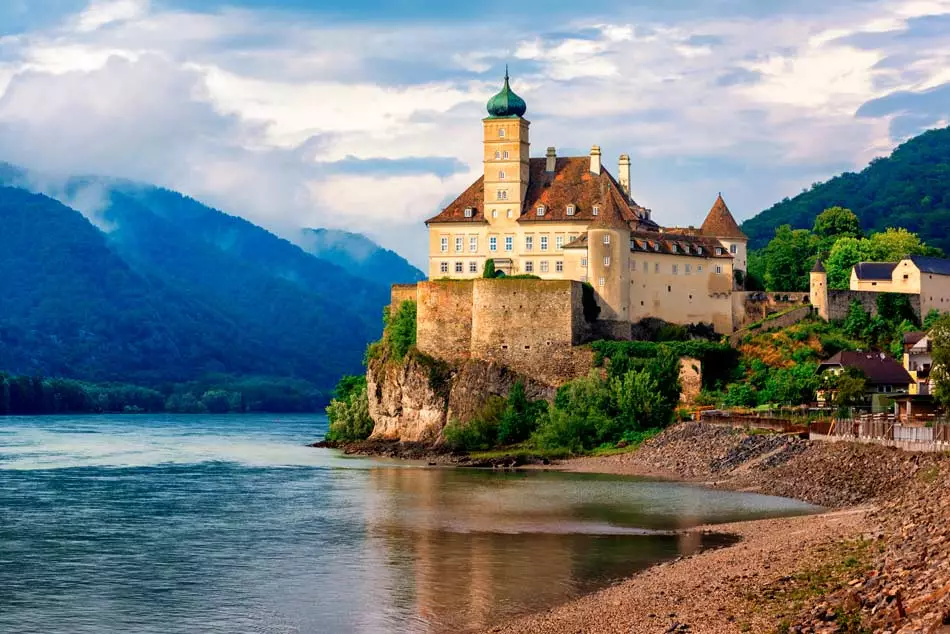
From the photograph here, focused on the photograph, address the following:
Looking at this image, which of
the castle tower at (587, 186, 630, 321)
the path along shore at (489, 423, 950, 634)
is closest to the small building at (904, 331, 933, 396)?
the castle tower at (587, 186, 630, 321)

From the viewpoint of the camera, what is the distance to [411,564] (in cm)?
3641

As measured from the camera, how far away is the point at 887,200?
542 ft

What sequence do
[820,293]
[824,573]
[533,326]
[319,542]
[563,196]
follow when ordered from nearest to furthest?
1. [824,573]
2. [319,542]
3. [533,326]
4. [820,293]
5. [563,196]

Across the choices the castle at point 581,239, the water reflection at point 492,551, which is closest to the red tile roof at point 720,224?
the castle at point 581,239

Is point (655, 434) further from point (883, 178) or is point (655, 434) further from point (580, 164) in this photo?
point (883, 178)

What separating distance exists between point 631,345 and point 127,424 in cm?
6424

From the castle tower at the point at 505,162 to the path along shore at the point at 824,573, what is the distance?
3099 cm

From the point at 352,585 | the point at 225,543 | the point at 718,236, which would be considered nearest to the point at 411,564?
the point at 352,585

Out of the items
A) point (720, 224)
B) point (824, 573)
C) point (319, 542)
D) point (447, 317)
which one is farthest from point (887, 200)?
point (824, 573)

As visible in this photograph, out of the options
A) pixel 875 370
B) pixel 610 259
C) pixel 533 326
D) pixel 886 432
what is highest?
pixel 610 259

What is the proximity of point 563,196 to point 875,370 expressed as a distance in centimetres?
2033

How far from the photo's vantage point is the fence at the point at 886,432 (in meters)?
45.7

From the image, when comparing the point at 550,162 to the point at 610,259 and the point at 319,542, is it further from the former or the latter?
the point at 319,542

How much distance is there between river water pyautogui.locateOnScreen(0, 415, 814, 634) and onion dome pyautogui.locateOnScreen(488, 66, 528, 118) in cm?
2110
